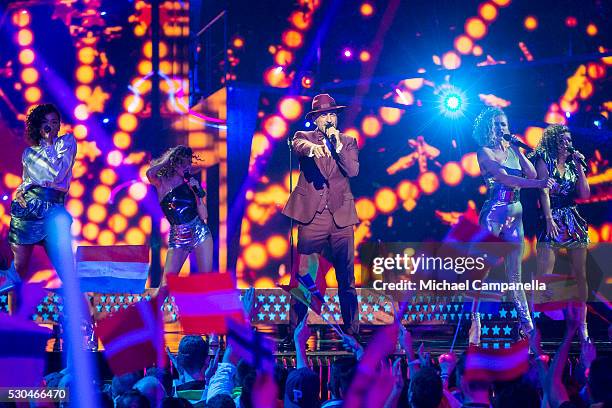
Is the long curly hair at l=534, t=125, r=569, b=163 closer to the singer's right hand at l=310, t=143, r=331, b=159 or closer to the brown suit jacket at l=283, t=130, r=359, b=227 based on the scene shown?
the brown suit jacket at l=283, t=130, r=359, b=227

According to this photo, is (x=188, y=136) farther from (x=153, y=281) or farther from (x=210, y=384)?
(x=210, y=384)

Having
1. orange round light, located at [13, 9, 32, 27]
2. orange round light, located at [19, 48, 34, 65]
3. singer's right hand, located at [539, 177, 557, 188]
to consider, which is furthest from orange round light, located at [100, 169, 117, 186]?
singer's right hand, located at [539, 177, 557, 188]

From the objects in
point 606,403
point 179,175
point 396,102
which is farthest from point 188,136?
point 606,403

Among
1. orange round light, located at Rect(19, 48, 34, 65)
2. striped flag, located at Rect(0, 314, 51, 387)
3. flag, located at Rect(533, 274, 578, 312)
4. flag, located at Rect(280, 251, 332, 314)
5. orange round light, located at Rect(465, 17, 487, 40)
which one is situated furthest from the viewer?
orange round light, located at Rect(19, 48, 34, 65)

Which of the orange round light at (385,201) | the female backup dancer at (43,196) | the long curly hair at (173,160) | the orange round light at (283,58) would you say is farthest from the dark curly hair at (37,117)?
the orange round light at (385,201)

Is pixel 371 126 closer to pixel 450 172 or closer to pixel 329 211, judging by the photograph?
pixel 450 172

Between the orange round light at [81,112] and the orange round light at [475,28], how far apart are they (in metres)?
3.77

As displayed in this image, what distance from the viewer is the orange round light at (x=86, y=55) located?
33.2 ft

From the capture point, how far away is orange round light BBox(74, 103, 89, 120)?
32.9 feet

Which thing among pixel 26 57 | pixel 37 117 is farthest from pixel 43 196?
pixel 26 57

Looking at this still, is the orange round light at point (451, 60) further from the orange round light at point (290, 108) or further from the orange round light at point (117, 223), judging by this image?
the orange round light at point (117, 223)

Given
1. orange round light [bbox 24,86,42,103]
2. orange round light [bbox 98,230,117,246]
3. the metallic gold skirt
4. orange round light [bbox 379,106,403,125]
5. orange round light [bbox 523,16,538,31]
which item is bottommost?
the metallic gold skirt

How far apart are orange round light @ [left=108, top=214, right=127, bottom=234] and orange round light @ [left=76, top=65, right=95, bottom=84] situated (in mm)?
1366

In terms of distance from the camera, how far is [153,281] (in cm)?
955
